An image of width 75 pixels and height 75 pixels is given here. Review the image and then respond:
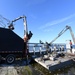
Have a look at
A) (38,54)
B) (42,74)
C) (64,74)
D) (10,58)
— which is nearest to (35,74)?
(42,74)

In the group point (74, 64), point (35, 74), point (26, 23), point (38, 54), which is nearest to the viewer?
point (35, 74)

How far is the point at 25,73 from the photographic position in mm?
8414

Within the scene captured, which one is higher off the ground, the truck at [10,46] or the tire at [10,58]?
the truck at [10,46]

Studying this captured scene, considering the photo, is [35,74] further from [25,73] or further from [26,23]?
[26,23]

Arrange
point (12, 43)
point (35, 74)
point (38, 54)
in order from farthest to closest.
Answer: point (38, 54) < point (12, 43) < point (35, 74)

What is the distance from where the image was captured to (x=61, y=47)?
17.5 m

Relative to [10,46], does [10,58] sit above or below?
below

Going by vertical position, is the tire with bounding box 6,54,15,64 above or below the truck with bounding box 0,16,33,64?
below

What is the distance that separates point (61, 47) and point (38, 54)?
4.30 meters

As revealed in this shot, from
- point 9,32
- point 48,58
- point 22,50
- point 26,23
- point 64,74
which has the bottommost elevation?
point 64,74

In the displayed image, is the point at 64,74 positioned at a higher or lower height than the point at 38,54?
lower

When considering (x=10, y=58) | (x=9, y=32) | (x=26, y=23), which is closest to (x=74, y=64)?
(x=10, y=58)

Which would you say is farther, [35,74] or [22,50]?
[22,50]

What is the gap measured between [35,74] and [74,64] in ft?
15.4
